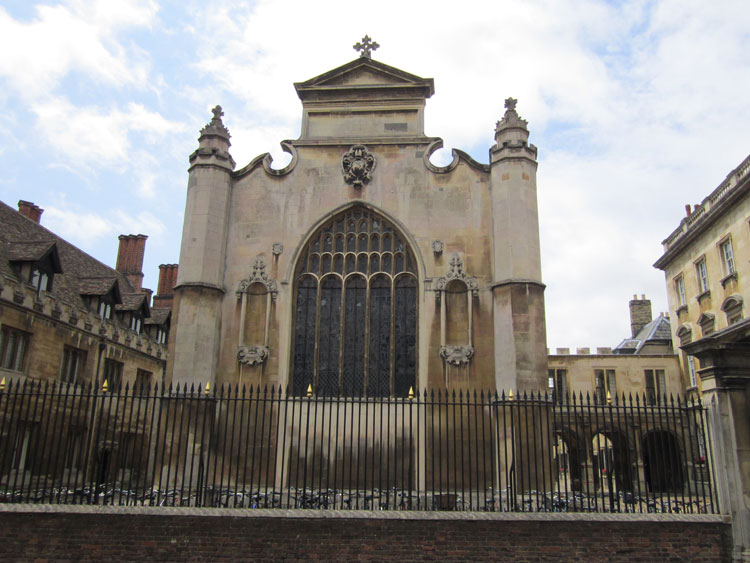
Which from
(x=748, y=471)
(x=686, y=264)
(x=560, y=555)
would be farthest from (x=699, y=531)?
(x=686, y=264)

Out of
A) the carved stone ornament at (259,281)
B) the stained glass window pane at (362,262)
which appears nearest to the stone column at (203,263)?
the carved stone ornament at (259,281)

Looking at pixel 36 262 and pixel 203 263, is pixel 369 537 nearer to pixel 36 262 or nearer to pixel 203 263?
pixel 203 263

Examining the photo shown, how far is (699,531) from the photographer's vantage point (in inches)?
412

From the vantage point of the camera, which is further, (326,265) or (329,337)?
(326,265)

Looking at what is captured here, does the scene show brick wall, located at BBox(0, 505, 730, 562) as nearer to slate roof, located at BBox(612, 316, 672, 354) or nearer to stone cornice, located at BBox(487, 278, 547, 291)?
stone cornice, located at BBox(487, 278, 547, 291)

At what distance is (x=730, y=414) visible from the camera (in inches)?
428

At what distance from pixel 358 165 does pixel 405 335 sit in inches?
187

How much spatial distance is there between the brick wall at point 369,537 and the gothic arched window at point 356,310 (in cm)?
573

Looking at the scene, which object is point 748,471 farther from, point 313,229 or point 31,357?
point 31,357

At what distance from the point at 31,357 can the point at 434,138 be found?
14.4m

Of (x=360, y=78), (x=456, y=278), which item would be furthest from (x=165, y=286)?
(x=456, y=278)

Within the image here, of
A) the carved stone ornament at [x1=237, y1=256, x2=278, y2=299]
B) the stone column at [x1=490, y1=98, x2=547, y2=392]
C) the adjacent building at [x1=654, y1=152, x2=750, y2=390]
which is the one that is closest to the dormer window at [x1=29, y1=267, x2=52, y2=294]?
the carved stone ornament at [x1=237, y1=256, x2=278, y2=299]

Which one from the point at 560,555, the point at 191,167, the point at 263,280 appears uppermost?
the point at 191,167

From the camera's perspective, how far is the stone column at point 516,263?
50.3 ft
